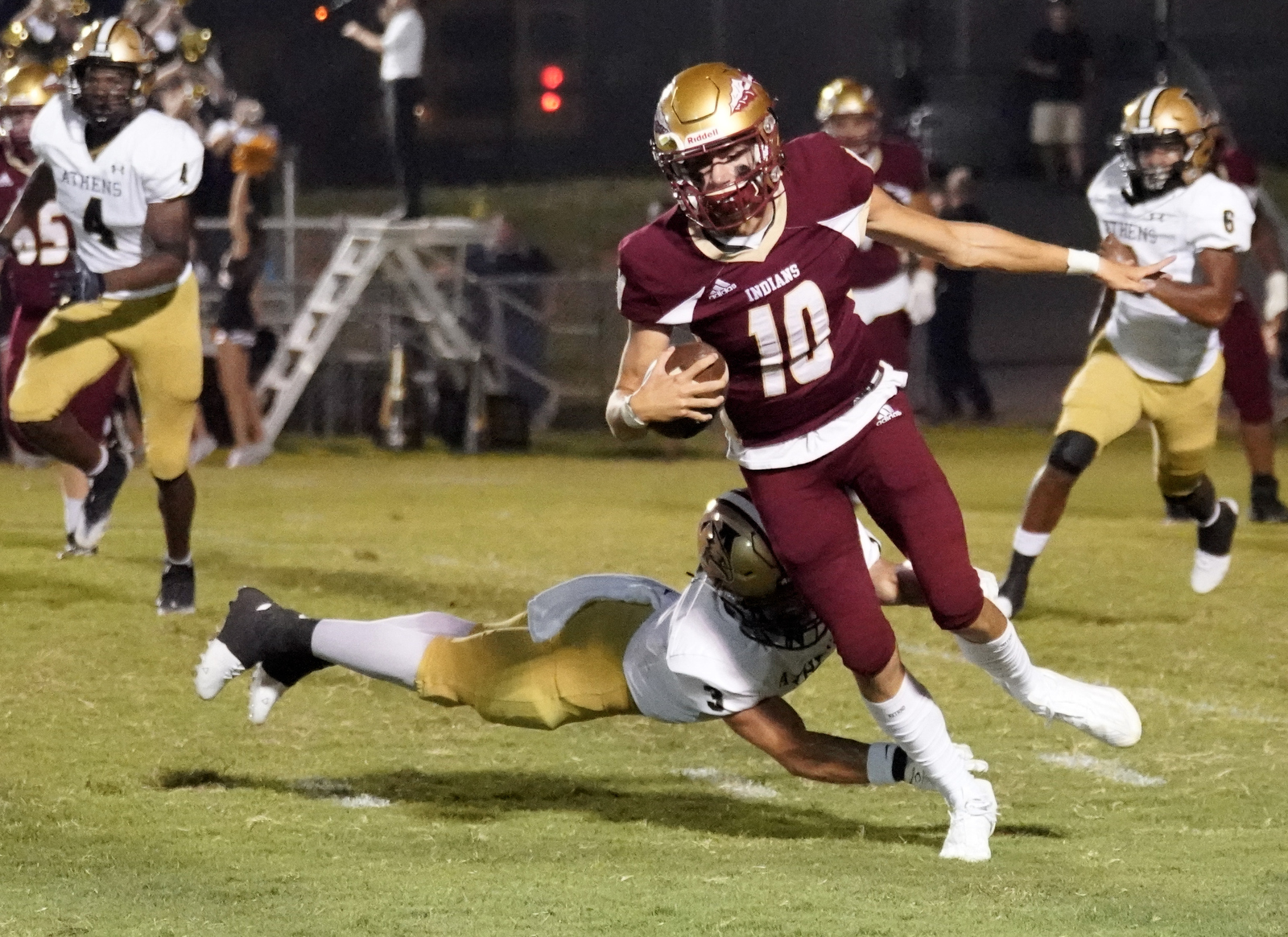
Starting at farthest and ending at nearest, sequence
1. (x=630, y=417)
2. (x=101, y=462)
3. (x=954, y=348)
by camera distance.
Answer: (x=954, y=348) < (x=101, y=462) < (x=630, y=417)

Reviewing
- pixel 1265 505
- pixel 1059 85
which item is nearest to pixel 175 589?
pixel 1265 505

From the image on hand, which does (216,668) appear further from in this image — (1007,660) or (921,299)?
(921,299)

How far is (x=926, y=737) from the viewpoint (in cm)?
395

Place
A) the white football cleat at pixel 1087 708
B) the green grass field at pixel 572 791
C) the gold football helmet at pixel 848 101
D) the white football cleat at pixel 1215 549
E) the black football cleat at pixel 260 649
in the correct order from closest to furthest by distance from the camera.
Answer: the green grass field at pixel 572 791
the white football cleat at pixel 1087 708
the black football cleat at pixel 260 649
the white football cleat at pixel 1215 549
the gold football helmet at pixel 848 101

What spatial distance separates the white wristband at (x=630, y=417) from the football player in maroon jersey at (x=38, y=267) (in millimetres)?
4629

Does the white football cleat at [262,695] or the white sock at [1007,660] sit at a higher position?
the white sock at [1007,660]

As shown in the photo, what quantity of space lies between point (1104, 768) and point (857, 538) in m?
1.24

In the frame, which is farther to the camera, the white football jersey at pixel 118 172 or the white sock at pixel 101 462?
the white sock at pixel 101 462

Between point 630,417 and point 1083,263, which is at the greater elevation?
point 1083,263

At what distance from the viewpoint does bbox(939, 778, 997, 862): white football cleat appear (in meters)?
3.88

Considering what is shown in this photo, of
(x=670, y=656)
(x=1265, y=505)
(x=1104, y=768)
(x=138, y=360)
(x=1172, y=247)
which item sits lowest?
(x=1265, y=505)

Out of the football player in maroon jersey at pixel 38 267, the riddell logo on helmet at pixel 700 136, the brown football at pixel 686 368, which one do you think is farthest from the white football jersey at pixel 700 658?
the football player in maroon jersey at pixel 38 267

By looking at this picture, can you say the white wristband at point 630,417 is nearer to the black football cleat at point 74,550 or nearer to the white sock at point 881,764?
the white sock at point 881,764

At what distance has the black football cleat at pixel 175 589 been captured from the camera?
6816 mm
